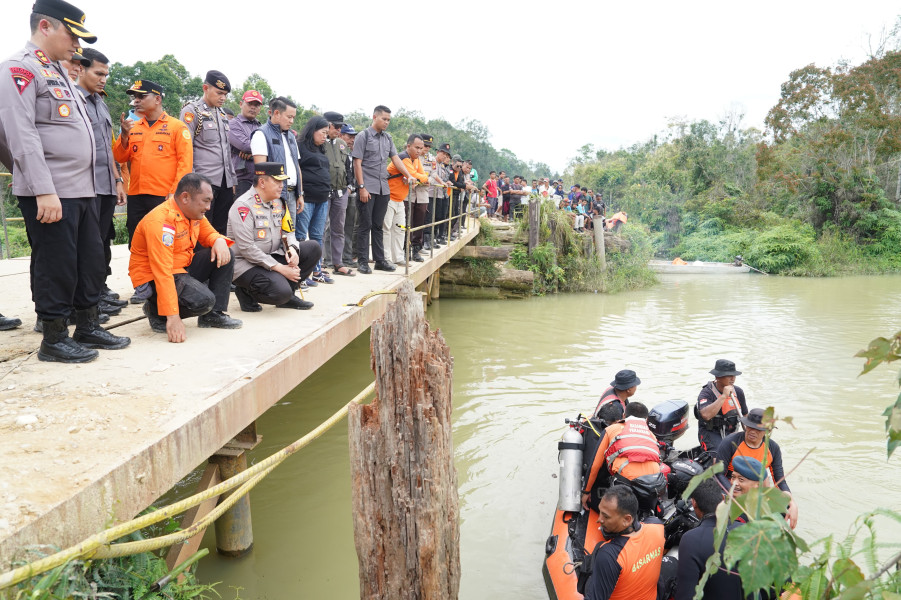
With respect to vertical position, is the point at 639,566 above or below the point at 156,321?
below

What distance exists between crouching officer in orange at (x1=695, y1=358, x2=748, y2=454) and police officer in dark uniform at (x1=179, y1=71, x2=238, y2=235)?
4.71 metres

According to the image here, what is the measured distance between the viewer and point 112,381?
137 inches

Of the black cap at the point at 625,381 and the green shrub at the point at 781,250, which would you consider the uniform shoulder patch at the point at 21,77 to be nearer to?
the black cap at the point at 625,381

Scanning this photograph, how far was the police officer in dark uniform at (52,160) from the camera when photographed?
129 inches

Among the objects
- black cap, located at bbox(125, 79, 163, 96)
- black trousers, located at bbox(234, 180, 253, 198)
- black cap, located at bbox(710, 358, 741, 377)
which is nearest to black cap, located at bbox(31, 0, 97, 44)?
black cap, located at bbox(125, 79, 163, 96)

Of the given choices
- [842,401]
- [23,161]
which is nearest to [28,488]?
[23,161]

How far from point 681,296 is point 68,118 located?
17157mm

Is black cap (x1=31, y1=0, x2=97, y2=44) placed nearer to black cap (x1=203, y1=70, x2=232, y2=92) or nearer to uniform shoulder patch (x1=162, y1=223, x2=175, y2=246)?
uniform shoulder patch (x1=162, y1=223, x2=175, y2=246)

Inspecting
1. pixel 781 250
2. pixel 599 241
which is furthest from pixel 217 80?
pixel 781 250

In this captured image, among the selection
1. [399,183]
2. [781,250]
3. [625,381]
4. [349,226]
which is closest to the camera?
[625,381]

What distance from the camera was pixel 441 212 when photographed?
12258 mm

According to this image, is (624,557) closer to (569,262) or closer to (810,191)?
(569,262)

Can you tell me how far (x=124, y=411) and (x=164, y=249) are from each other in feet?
4.86

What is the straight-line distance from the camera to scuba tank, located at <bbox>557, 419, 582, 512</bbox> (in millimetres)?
4840
